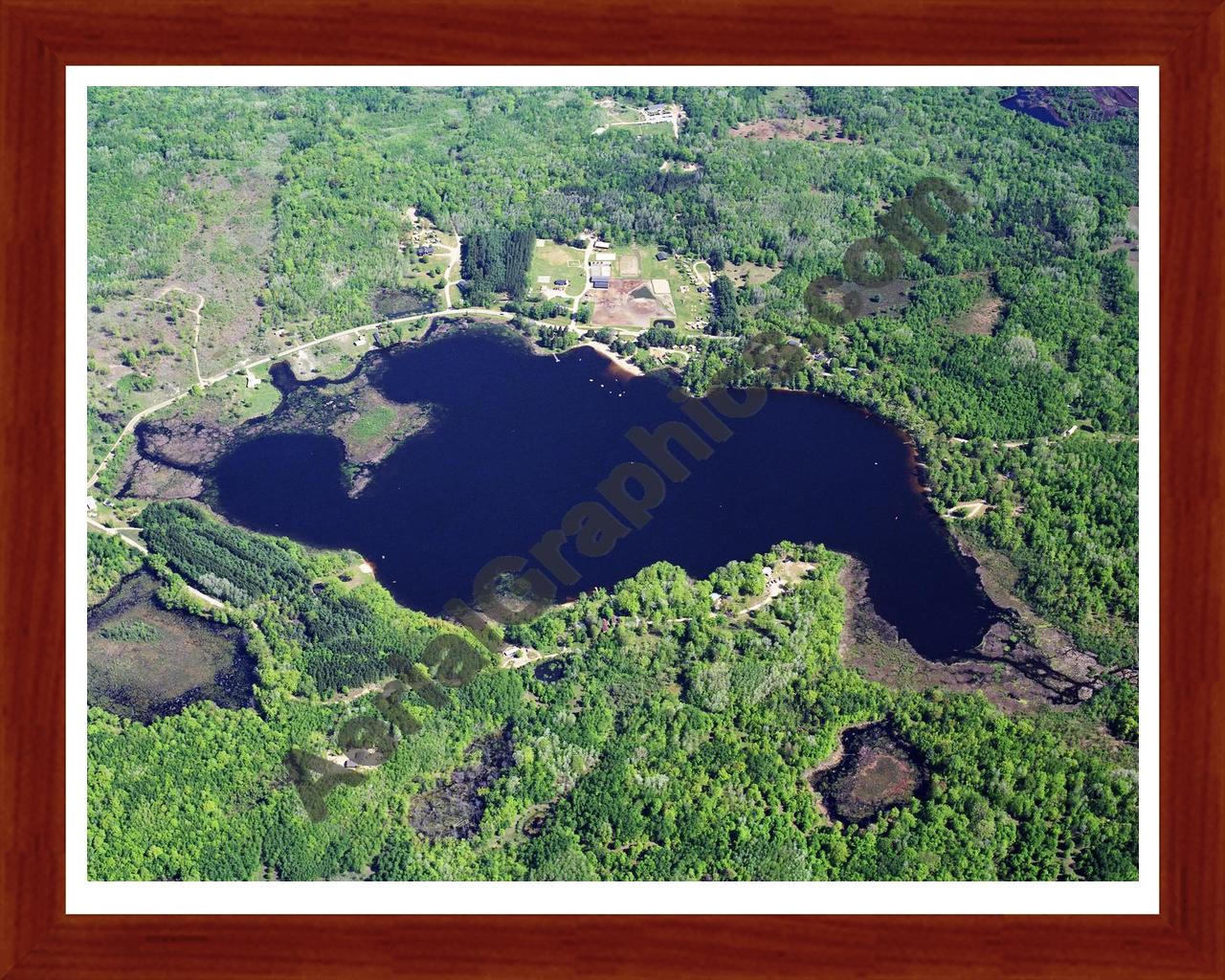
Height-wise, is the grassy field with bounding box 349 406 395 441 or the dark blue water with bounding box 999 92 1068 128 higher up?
the dark blue water with bounding box 999 92 1068 128

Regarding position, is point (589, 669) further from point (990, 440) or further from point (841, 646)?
point (990, 440)

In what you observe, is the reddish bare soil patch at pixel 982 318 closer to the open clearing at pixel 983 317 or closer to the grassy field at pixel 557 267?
the open clearing at pixel 983 317

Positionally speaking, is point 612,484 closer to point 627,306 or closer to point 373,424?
point 373,424

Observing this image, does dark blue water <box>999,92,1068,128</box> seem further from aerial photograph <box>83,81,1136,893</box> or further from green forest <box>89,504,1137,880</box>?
green forest <box>89,504,1137,880</box>

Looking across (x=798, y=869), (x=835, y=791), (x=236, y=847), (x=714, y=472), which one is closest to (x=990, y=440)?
(x=714, y=472)

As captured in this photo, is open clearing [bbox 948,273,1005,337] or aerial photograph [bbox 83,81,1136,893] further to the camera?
open clearing [bbox 948,273,1005,337]

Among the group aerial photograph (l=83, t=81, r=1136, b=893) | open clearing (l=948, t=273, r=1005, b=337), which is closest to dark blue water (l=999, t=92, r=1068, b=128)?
aerial photograph (l=83, t=81, r=1136, b=893)

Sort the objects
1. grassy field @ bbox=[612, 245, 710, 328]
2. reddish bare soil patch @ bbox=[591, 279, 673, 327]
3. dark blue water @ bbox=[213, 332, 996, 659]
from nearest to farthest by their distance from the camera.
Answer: dark blue water @ bbox=[213, 332, 996, 659] < reddish bare soil patch @ bbox=[591, 279, 673, 327] < grassy field @ bbox=[612, 245, 710, 328]
